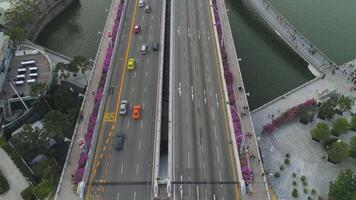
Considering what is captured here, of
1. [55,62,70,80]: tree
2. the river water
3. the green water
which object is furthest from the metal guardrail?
the green water

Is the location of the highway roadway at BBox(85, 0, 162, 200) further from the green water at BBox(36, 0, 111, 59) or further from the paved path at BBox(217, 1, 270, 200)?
the green water at BBox(36, 0, 111, 59)

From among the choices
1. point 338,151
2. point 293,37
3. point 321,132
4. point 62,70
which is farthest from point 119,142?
point 293,37

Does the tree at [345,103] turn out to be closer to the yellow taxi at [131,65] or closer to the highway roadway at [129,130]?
the highway roadway at [129,130]

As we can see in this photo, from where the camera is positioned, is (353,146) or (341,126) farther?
(341,126)

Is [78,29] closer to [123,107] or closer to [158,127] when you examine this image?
[123,107]

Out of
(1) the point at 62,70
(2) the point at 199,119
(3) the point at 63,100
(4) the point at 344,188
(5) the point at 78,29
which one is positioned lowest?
(4) the point at 344,188

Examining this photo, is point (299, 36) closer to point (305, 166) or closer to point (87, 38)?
point (305, 166)

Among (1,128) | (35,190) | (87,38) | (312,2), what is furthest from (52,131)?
(312,2)
